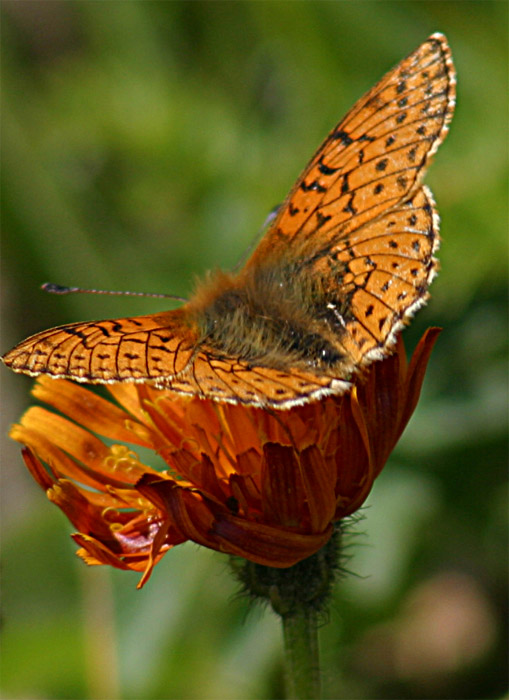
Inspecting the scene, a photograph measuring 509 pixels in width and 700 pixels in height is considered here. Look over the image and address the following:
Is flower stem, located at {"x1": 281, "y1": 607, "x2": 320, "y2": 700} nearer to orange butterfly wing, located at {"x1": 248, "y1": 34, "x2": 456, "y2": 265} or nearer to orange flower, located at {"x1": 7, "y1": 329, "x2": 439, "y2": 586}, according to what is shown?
orange flower, located at {"x1": 7, "y1": 329, "x2": 439, "y2": 586}

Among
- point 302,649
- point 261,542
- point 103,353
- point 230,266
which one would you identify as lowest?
point 302,649

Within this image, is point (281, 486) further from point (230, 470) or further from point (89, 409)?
point (89, 409)

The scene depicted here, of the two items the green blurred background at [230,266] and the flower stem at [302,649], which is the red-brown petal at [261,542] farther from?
the green blurred background at [230,266]

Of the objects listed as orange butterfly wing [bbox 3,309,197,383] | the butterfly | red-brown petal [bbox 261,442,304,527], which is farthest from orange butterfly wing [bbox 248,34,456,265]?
red-brown petal [bbox 261,442,304,527]

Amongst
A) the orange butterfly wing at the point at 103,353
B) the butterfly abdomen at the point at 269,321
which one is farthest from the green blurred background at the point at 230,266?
the orange butterfly wing at the point at 103,353

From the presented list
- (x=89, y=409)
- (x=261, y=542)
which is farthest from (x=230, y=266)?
(x=261, y=542)

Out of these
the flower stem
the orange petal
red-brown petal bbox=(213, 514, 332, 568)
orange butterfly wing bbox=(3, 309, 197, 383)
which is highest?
orange butterfly wing bbox=(3, 309, 197, 383)

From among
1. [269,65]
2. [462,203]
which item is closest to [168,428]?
[462,203]
